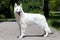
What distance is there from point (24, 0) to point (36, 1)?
93.3 inches

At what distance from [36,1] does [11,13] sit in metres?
7.65

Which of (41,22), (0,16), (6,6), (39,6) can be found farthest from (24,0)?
(41,22)

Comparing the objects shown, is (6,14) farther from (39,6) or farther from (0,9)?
(39,6)

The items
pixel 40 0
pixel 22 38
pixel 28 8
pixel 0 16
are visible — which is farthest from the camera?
pixel 40 0

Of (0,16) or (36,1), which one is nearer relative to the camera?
(0,16)

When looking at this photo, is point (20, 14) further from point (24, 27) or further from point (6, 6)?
point (6, 6)

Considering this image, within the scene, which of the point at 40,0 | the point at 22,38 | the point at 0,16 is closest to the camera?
Answer: the point at 22,38

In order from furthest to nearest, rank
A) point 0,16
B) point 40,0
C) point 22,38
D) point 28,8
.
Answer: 1. point 40,0
2. point 28,8
3. point 0,16
4. point 22,38

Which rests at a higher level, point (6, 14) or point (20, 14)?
point (20, 14)

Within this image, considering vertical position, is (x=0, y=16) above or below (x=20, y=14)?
below

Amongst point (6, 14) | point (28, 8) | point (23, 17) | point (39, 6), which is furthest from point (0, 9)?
point (23, 17)

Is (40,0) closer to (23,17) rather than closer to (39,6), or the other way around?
(39,6)

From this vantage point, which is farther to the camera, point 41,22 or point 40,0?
point 40,0

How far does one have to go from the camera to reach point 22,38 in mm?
10297
